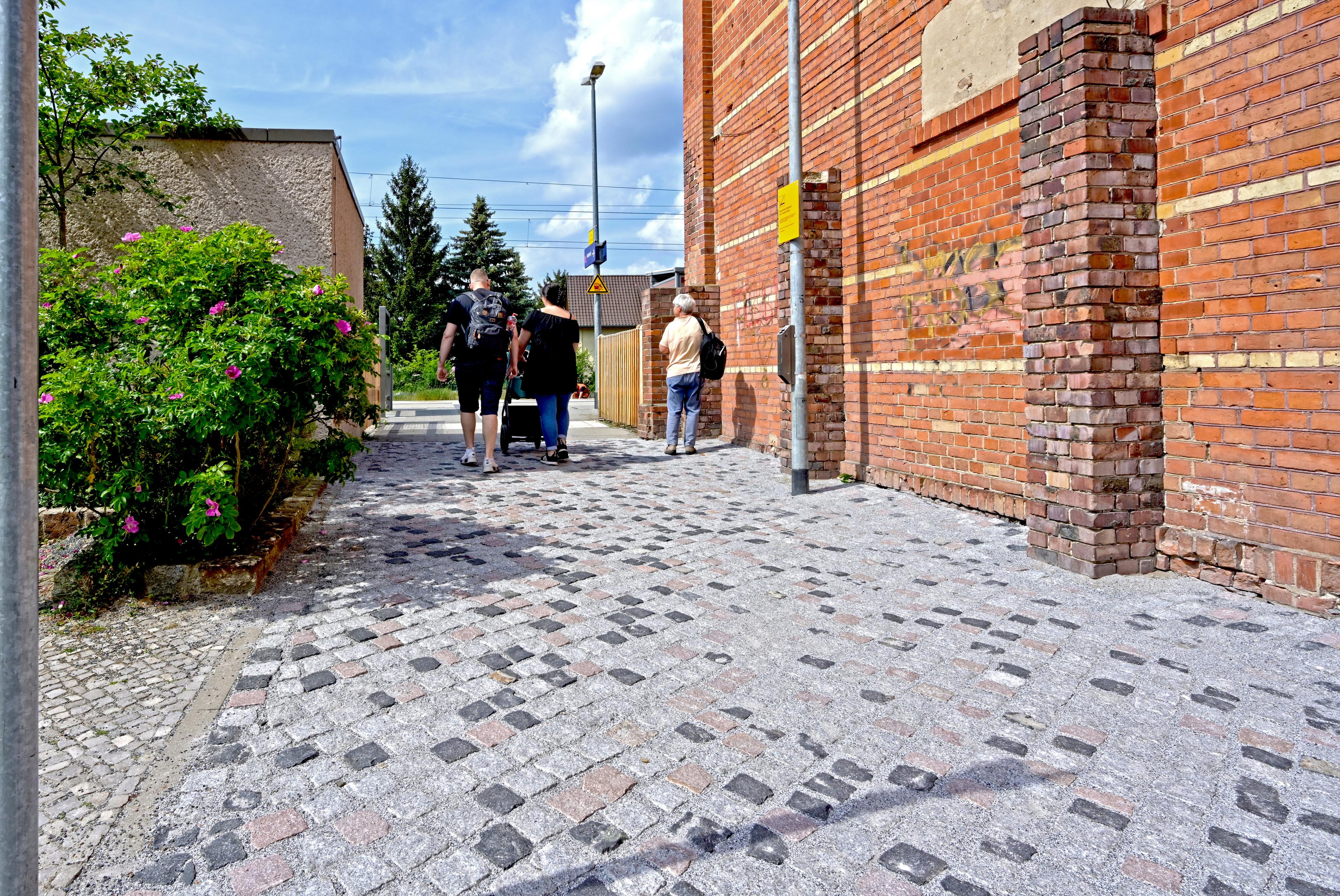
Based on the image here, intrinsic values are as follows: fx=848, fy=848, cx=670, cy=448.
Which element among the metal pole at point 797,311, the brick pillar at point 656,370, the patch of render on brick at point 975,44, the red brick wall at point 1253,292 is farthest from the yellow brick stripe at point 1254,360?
the brick pillar at point 656,370

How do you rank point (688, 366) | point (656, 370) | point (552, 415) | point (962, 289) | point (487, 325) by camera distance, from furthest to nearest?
point (656, 370) < point (688, 366) < point (552, 415) < point (487, 325) < point (962, 289)

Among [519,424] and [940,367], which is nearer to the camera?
[940,367]

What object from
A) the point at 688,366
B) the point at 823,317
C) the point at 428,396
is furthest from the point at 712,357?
the point at 428,396

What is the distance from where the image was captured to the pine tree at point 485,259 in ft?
192

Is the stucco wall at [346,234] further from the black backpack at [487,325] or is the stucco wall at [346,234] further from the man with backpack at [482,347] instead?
the black backpack at [487,325]

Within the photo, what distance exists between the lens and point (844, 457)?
8289 millimetres

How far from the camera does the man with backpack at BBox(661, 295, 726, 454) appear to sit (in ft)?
34.7

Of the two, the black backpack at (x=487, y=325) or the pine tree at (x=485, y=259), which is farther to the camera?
the pine tree at (x=485, y=259)

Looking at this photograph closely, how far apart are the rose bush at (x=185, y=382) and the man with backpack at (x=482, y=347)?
136 inches

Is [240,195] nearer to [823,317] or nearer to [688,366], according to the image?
[688,366]

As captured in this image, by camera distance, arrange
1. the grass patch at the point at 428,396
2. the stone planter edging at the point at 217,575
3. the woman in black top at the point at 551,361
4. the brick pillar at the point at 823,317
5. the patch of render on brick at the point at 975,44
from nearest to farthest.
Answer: the stone planter edging at the point at 217,575 → the patch of render on brick at the point at 975,44 → the brick pillar at the point at 823,317 → the woman in black top at the point at 551,361 → the grass patch at the point at 428,396

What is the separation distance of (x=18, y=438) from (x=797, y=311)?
22.0 ft

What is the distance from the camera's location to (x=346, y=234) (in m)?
10.8

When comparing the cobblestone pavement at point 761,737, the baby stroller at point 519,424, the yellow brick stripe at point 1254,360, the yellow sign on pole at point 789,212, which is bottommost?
the cobblestone pavement at point 761,737
